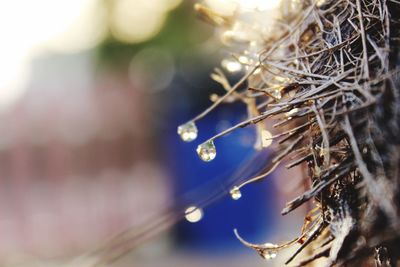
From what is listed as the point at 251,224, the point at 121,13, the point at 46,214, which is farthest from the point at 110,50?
the point at 251,224

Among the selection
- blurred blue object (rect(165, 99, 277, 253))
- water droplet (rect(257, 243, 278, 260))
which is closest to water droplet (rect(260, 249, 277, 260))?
water droplet (rect(257, 243, 278, 260))

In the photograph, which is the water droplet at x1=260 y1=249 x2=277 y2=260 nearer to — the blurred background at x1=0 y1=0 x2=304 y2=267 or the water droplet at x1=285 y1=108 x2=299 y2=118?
the water droplet at x1=285 y1=108 x2=299 y2=118

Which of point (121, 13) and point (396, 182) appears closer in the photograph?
point (396, 182)

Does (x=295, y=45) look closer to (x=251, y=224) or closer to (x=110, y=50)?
(x=251, y=224)

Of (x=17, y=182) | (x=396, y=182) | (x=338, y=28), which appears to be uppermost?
(x=17, y=182)

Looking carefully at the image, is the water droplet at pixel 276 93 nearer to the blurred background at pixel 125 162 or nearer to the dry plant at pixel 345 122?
the dry plant at pixel 345 122

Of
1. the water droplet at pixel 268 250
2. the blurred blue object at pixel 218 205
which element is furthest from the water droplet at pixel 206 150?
the blurred blue object at pixel 218 205
